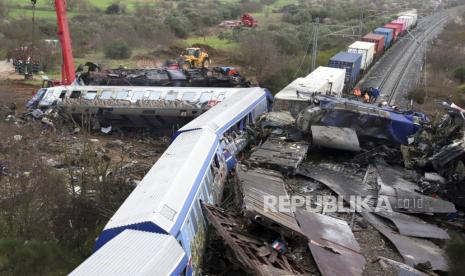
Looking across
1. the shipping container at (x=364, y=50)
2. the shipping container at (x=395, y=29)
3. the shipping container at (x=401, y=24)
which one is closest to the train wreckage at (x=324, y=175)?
the shipping container at (x=364, y=50)

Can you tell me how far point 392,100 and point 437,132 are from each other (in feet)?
41.7

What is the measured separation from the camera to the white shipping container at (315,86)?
1952 cm

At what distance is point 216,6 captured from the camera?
255 ft

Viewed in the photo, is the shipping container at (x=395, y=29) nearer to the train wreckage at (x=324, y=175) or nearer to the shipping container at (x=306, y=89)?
the shipping container at (x=306, y=89)

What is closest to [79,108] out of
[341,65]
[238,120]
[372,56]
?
[238,120]

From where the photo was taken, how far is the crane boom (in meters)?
21.1

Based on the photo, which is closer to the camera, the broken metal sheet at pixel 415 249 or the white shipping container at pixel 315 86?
the broken metal sheet at pixel 415 249

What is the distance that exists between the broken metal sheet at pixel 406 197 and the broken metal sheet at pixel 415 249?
116cm

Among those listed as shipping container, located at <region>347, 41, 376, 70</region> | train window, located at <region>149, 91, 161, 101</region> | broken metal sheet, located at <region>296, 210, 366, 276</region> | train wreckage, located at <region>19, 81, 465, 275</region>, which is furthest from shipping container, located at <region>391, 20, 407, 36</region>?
broken metal sheet, located at <region>296, 210, 366, 276</region>

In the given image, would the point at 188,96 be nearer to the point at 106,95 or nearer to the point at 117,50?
the point at 106,95

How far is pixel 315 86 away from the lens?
69.6 ft

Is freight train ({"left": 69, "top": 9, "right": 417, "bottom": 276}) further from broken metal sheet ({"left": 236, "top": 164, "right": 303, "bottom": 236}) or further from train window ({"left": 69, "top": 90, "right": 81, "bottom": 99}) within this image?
train window ({"left": 69, "top": 90, "right": 81, "bottom": 99})

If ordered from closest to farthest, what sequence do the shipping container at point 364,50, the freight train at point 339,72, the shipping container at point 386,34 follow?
the freight train at point 339,72 → the shipping container at point 364,50 → the shipping container at point 386,34

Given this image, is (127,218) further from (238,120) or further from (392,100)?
(392,100)
